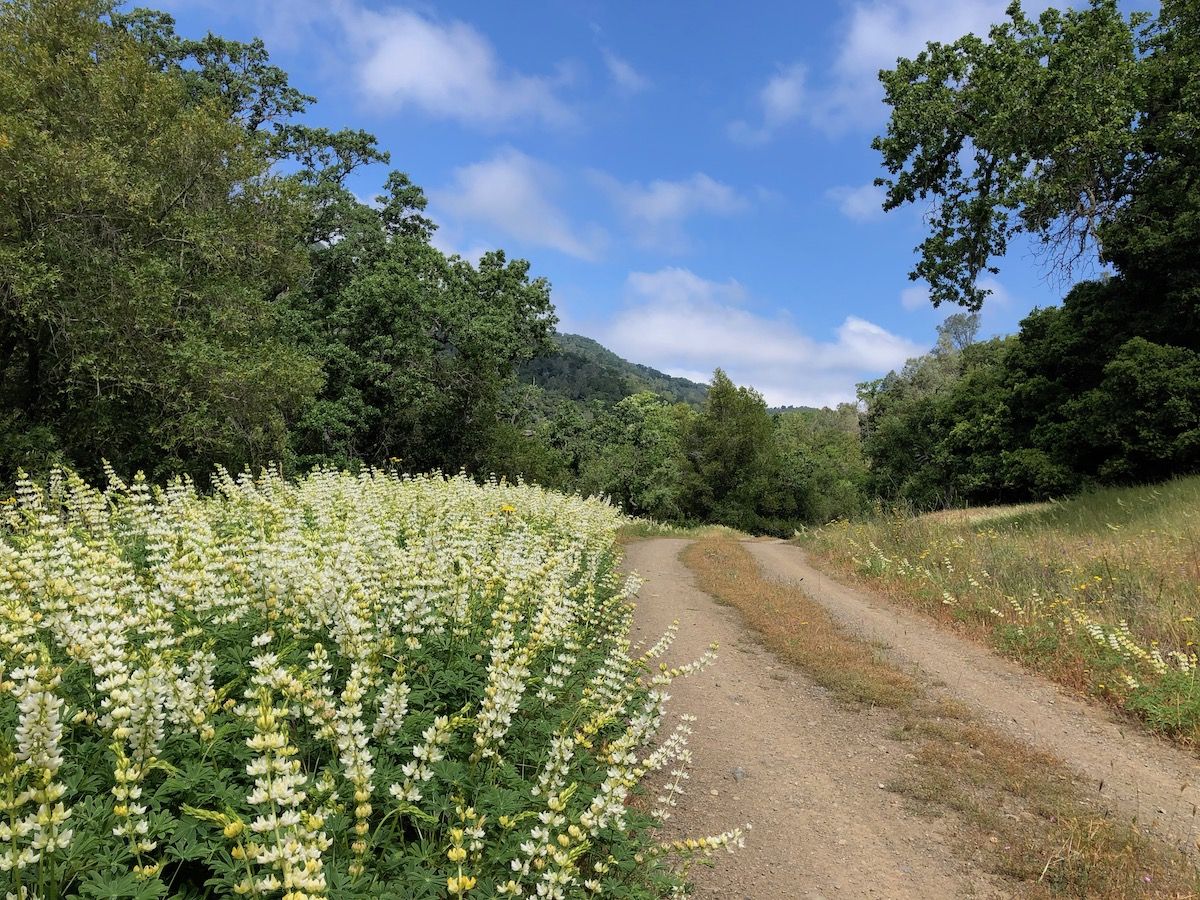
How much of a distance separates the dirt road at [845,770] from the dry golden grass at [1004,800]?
20 cm

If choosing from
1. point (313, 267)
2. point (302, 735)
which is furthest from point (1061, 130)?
point (313, 267)

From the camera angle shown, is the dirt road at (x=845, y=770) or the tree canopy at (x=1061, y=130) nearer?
the dirt road at (x=845, y=770)

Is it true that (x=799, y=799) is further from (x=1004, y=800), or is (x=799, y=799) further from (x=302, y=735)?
(x=302, y=735)

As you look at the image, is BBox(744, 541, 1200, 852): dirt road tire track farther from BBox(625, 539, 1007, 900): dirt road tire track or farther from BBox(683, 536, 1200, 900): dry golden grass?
BBox(625, 539, 1007, 900): dirt road tire track

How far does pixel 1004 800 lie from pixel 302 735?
5177mm

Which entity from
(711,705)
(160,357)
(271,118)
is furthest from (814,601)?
(271,118)

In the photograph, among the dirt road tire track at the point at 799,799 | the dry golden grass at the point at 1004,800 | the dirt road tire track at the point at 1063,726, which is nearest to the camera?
the dry golden grass at the point at 1004,800

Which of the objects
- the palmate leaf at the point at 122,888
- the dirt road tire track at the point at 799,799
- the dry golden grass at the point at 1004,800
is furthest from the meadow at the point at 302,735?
the dry golden grass at the point at 1004,800

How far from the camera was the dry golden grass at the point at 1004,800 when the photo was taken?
12.6 feet

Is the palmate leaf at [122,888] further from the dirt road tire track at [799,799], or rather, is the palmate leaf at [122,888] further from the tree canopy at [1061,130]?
the tree canopy at [1061,130]

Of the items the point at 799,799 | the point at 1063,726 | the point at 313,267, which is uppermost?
the point at 313,267

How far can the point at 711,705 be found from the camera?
6910 mm

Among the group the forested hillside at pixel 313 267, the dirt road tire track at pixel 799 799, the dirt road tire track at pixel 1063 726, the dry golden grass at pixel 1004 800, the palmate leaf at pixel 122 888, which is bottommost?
the dirt road tire track at pixel 799 799

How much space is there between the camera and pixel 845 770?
5469mm
